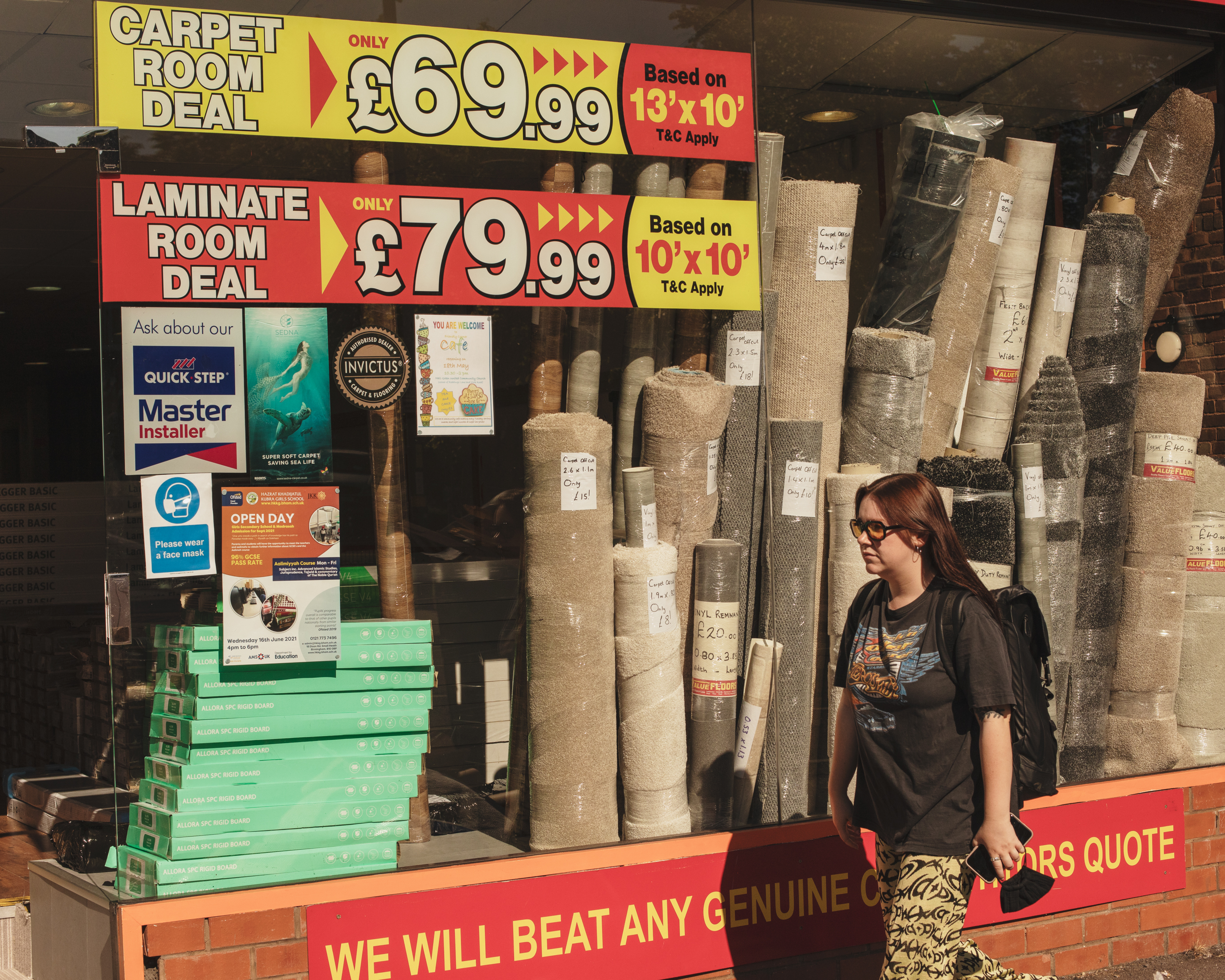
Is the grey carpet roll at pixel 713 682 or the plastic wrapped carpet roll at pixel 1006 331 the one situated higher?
the plastic wrapped carpet roll at pixel 1006 331

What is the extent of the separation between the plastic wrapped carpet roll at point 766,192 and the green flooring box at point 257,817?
211cm

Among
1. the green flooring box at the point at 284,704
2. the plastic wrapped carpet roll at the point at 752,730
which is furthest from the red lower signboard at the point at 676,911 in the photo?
the green flooring box at the point at 284,704

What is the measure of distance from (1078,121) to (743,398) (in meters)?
2.01

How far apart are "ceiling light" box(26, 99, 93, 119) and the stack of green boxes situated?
146 centimetres

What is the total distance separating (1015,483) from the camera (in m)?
4.09

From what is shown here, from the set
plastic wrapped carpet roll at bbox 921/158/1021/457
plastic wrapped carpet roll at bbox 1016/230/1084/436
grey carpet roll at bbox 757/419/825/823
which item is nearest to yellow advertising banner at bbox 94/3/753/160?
plastic wrapped carpet roll at bbox 921/158/1021/457

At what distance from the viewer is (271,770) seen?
3271mm

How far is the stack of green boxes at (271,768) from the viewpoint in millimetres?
3176

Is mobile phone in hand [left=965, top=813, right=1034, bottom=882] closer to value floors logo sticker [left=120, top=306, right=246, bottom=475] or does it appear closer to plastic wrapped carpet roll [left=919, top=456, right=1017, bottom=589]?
plastic wrapped carpet roll [left=919, top=456, right=1017, bottom=589]

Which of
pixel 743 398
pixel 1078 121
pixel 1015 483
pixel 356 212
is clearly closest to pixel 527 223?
pixel 356 212

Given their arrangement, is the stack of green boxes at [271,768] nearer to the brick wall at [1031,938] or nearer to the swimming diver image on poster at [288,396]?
the brick wall at [1031,938]

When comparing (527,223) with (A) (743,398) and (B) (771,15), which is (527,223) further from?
(B) (771,15)

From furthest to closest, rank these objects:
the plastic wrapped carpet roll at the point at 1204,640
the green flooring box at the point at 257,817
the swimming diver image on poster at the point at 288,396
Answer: the plastic wrapped carpet roll at the point at 1204,640
the swimming diver image on poster at the point at 288,396
the green flooring box at the point at 257,817

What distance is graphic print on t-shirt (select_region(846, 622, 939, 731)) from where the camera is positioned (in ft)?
8.93
